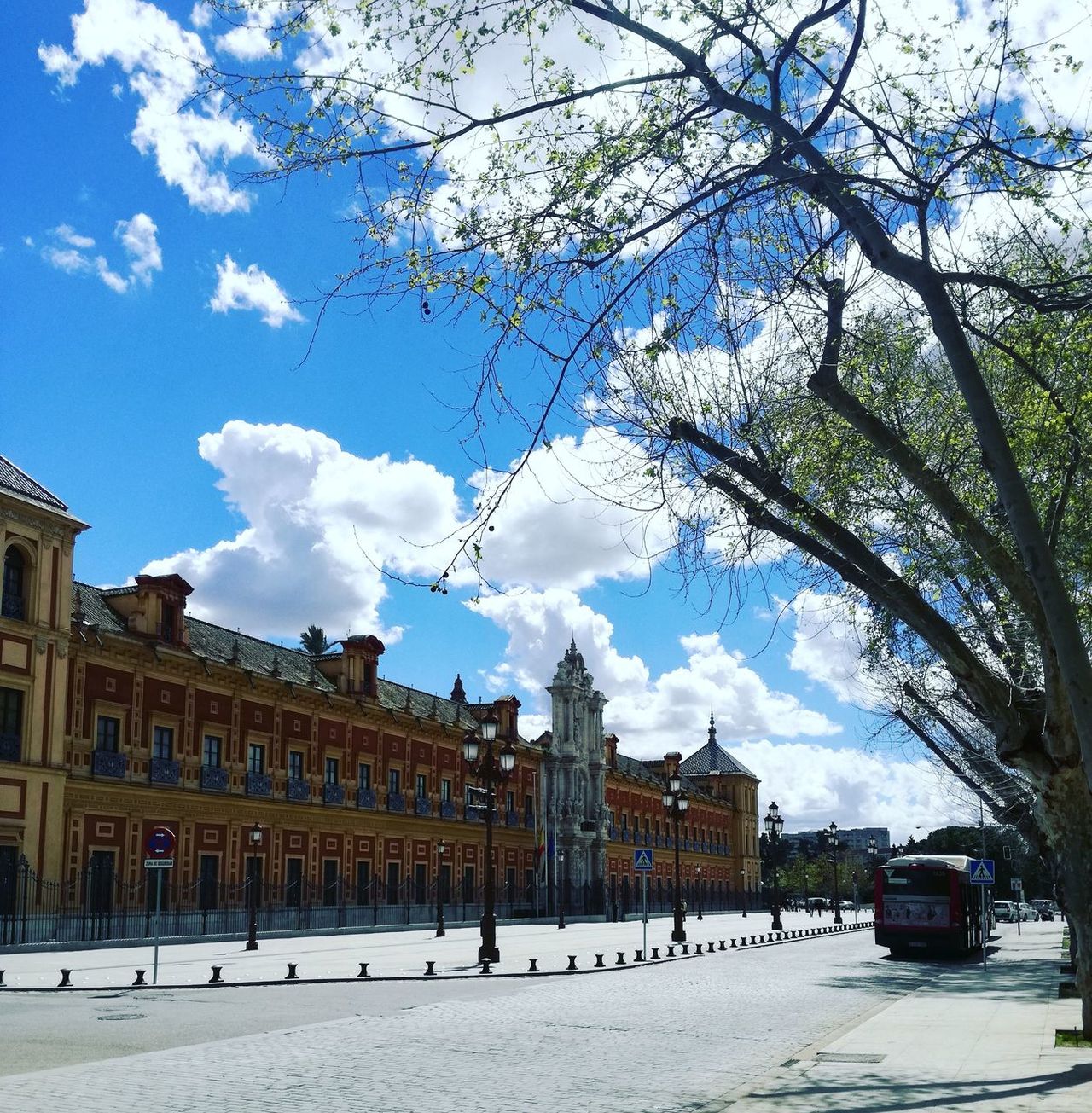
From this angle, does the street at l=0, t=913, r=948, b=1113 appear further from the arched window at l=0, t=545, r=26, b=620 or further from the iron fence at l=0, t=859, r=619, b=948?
the arched window at l=0, t=545, r=26, b=620

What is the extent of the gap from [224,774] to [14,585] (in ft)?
33.8

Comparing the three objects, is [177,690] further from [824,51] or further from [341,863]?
[824,51]

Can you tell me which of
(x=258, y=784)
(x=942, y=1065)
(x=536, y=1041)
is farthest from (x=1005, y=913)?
(x=942, y=1065)

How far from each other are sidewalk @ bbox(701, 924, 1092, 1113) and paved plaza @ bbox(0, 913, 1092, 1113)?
0.04 metres

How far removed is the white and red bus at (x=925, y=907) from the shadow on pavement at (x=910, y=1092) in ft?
72.6

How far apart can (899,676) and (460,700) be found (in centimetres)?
4382

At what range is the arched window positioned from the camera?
1232 inches

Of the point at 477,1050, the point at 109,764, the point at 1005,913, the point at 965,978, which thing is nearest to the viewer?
the point at 477,1050

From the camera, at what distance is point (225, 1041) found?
41.2 feet

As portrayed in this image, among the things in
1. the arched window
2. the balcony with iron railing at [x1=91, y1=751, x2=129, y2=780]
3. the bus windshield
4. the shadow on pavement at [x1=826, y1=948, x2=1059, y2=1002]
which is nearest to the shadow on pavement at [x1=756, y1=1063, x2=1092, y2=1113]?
the shadow on pavement at [x1=826, y1=948, x2=1059, y2=1002]

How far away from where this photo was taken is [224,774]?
1550 inches

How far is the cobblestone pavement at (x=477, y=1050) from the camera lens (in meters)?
9.29

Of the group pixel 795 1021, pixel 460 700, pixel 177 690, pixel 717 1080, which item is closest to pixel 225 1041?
pixel 717 1080

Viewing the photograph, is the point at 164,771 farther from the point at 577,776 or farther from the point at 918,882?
the point at 577,776
